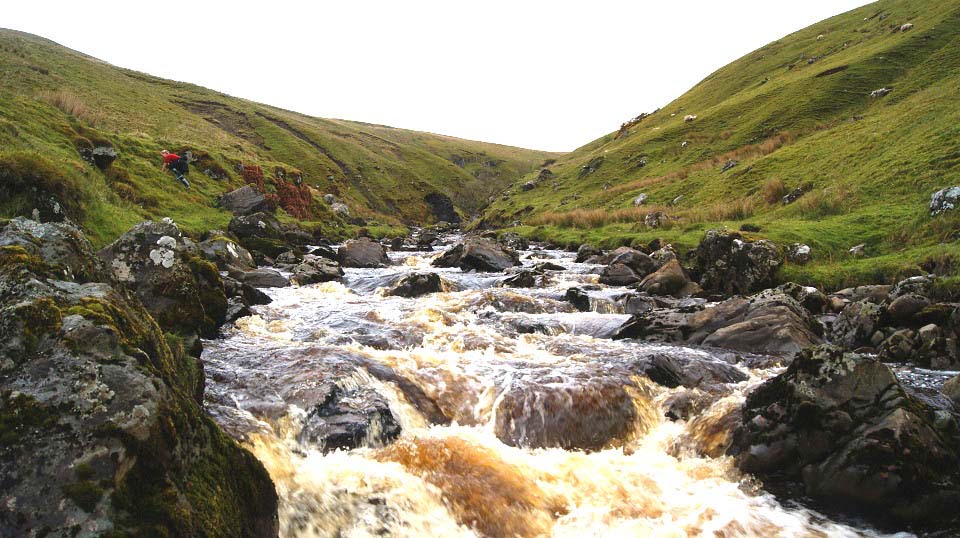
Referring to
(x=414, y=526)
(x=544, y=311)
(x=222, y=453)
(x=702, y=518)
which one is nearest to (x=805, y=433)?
(x=702, y=518)

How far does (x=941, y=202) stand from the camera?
20.8 meters

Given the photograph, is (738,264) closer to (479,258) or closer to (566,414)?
(479,258)

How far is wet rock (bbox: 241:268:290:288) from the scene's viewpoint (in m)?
23.5

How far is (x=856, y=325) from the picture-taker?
1507 centimetres

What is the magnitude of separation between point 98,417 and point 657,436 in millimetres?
9634

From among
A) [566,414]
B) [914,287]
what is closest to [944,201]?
[914,287]

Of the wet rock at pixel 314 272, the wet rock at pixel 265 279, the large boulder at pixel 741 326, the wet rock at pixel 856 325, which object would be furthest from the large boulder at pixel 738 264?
the wet rock at pixel 265 279

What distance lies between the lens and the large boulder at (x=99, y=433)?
402cm

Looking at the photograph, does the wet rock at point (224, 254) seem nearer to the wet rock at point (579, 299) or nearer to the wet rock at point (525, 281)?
the wet rock at point (525, 281)

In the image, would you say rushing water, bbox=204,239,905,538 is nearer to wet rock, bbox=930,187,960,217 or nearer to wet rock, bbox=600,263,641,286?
wet rock, bbox=600,263,641,286

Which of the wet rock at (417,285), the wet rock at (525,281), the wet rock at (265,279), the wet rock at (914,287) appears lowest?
the wet rock at (265,279)

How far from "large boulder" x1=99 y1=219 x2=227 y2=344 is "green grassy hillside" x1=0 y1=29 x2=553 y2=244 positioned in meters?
4.82

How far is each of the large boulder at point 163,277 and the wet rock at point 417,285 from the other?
31.6 feet

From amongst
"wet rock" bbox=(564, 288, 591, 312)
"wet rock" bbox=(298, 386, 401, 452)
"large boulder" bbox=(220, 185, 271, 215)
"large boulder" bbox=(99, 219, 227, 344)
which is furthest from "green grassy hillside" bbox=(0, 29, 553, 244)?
"wet rock" bbox=(564, 288, 591, 312)
